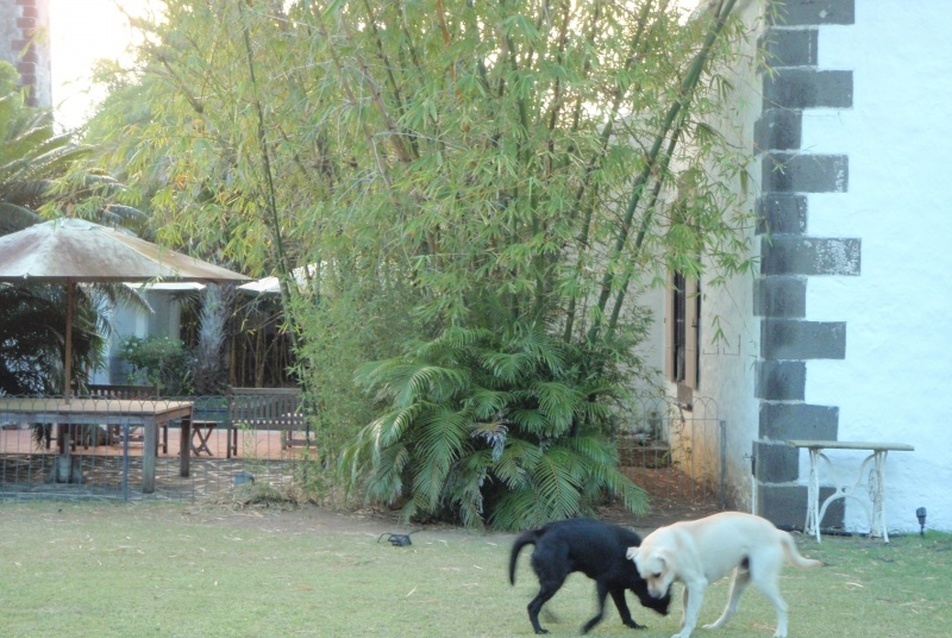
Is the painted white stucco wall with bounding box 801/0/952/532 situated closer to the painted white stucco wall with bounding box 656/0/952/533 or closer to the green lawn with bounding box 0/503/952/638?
the painted white stucco wall with bounding box 656/0/952/533

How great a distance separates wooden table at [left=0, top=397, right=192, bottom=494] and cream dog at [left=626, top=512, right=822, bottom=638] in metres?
6.23

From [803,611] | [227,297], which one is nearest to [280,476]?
[803,611]

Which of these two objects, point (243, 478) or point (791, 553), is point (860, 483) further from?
point (243, 478)

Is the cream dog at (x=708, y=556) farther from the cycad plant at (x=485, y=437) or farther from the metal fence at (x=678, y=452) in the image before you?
the metal fence at (x=678, y=452)

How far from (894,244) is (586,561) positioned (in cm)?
454

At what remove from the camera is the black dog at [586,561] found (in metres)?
5.62

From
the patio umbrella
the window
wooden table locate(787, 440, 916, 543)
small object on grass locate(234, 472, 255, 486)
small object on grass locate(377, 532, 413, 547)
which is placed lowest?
small object on grass locate(377, 532, 413, 547)

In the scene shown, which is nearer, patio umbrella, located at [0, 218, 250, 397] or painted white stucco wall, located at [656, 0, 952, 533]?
painted white stucco wall, located at [656, 0, 952, 533]

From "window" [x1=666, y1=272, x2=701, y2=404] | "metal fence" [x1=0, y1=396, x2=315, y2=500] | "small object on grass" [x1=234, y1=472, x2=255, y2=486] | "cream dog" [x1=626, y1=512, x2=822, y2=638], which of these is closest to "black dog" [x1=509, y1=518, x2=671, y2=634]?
"cream dog" [x1=626, y1=512, x2=822, y2=638]

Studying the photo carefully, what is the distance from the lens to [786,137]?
9.01 metres

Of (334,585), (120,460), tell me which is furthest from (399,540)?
(120,460)

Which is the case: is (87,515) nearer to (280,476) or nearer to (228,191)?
(280,476)

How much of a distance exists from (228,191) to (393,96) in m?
1.96

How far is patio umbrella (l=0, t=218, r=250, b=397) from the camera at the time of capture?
34.1 feet
